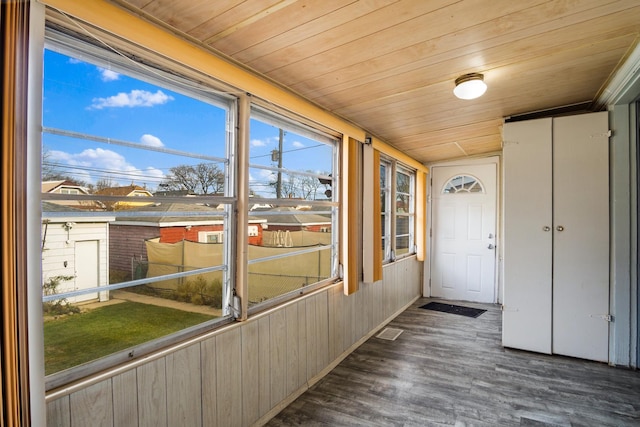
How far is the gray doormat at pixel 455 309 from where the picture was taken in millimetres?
4318

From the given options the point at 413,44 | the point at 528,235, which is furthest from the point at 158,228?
the point at 528,235

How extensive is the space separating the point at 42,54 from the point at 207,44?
29.7 inches

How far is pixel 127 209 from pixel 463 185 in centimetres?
469

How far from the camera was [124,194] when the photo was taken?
1.41 metres

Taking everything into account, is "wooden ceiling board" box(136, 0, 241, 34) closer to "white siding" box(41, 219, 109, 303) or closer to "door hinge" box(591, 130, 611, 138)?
"white siding" box(41, 219, 109, 303)

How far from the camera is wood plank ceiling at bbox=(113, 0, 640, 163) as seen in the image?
142 cm

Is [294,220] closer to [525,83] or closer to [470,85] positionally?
[470,85]

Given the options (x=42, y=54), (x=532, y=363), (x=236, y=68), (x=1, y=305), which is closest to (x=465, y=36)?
(x=236, y=68)

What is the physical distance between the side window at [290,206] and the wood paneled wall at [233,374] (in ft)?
0.66

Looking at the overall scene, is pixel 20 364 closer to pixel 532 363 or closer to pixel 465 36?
pixel 465 36

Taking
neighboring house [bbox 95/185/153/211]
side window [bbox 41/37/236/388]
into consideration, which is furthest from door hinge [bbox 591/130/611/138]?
neighboring house [bbox 95/185/153/211]

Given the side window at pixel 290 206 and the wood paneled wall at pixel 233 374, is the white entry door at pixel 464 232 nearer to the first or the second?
the wood paneled wall at pixel 233 374

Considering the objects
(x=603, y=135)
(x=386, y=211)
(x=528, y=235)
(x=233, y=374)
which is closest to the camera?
(x=233, y=374)

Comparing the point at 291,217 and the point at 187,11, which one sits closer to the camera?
the point at 187,11
